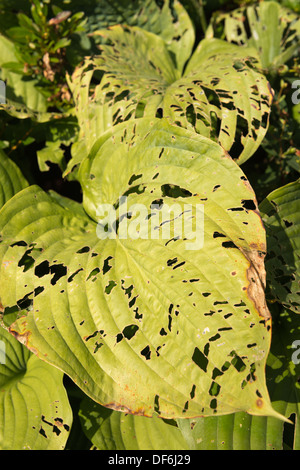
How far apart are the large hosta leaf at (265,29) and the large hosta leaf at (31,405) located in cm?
142

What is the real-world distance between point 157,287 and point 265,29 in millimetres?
1353

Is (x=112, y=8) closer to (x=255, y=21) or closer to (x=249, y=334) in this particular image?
(x=255, y=21)

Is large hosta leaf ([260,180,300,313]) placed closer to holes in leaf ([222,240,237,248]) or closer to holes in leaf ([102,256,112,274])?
holes in leaf ([222,240,237,248])

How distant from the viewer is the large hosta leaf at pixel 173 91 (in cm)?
117

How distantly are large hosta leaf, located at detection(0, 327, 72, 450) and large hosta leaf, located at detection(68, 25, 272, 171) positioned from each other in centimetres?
65

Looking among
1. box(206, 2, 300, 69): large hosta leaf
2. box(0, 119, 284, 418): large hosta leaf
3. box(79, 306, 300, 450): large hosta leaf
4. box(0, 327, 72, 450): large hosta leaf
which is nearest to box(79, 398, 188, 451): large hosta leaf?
box(79, 306, 300, 450): large hosta leaf

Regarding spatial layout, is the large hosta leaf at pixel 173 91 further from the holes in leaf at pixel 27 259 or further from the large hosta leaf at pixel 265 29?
the holes in leaf at pixel 27 259

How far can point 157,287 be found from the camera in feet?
3.02

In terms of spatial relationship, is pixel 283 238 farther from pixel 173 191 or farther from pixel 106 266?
pixel 106 266

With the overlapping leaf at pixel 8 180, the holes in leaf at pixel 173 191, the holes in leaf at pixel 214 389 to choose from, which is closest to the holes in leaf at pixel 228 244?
the holes in leaf at pixel 173 191

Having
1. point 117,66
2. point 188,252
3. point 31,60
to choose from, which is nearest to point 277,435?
point 188,252

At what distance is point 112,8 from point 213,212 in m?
1.22

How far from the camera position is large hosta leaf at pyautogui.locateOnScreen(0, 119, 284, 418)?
81 cm

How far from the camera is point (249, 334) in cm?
79
